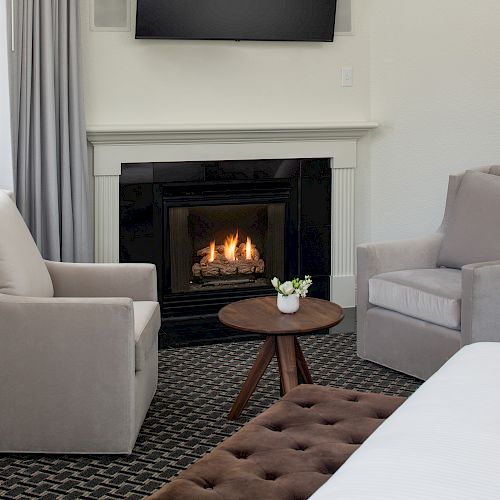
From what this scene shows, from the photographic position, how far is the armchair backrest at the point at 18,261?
364cm

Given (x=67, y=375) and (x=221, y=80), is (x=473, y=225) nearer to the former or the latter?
(x=221, y=80)

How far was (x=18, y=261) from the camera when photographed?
12.4 ft

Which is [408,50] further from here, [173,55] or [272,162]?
[173,55]

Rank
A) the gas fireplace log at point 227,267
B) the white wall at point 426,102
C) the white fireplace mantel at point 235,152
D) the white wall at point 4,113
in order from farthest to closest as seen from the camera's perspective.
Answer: the gas fireplace log at point 227,267, the white fireplace mantel at point 235,152, the white wall at point 426,102, the white wall at point 4,113

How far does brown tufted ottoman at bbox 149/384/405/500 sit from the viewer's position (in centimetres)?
226

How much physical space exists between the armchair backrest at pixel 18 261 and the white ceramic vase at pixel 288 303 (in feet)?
3.28

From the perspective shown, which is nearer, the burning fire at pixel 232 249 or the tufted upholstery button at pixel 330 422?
the tufted upholstery button at pixel 330 422

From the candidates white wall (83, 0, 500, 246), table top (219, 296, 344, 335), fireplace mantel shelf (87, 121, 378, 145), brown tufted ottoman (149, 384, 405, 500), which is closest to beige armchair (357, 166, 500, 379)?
table top (219, 296, 344, 335)

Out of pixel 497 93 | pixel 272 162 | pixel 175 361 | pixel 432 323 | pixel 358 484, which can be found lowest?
pixel 175 361

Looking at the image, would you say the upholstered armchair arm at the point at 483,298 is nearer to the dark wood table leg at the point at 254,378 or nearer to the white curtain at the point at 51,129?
the dark wood table leg at the point at 254,378

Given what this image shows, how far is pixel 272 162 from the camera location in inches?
235

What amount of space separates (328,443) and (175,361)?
2.41 meters

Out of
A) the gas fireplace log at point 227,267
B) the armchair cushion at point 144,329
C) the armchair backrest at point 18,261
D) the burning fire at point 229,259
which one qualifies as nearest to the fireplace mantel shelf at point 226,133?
the burning fire at point 229,259

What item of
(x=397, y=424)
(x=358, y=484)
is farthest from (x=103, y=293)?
(x=358, y=484)
